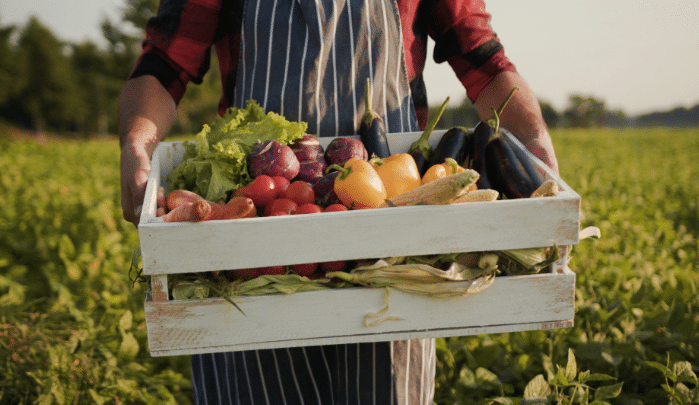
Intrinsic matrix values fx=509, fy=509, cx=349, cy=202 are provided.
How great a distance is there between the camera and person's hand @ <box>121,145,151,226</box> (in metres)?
1.46

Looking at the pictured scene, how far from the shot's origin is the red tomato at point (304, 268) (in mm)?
1248

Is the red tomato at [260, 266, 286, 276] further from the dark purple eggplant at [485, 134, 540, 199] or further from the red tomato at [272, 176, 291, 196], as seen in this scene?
the dark purple eggplant at [485, 134, 540, 199]

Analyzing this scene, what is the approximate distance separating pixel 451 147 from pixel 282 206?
0.61m

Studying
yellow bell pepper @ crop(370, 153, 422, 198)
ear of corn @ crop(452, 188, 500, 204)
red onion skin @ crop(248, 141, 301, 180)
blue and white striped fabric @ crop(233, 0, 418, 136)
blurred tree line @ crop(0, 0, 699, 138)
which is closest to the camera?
ear of corn @ crop(452, 188, 500, 204)

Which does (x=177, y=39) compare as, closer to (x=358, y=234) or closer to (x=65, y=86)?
(x=358, y=234)

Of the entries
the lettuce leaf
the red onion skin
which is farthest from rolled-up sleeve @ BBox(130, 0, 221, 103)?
the red onion skin

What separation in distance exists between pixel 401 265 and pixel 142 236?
0.59 meters

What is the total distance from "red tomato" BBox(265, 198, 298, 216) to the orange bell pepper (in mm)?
133

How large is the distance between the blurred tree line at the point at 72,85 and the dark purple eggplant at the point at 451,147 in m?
40.8

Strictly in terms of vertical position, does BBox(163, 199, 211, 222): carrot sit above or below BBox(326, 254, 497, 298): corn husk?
above

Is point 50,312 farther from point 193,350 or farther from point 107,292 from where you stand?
point 193,350

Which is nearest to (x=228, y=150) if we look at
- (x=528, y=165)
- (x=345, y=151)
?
(x=345, y=151)

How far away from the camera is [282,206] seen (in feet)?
4.47

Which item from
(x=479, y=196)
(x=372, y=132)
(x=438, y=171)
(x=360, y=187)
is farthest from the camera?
(x=372, y=132)
